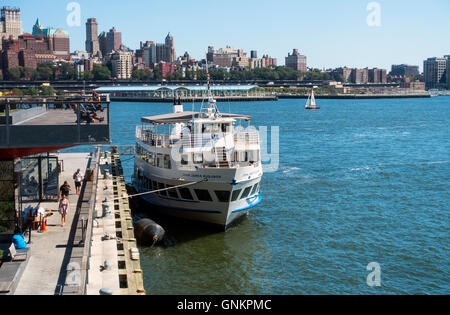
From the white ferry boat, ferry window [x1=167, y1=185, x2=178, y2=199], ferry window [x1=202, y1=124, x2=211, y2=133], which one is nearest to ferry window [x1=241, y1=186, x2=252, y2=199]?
the white ferry boat

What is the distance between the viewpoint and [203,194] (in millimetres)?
25188

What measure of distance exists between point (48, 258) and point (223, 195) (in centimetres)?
1111

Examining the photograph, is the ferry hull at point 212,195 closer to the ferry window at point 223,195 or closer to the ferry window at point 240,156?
the ferry window at point 223,195

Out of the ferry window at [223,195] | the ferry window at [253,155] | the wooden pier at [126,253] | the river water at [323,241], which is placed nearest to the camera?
the wooden pier at [126,253]

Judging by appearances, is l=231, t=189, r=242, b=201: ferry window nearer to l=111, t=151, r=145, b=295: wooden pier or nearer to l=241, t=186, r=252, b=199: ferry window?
l=241, t=186, r=252, b=199: ferry window

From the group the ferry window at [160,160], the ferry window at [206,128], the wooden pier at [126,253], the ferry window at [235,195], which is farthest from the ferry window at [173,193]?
the ferry window at [206,128]

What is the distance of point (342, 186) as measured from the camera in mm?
36812

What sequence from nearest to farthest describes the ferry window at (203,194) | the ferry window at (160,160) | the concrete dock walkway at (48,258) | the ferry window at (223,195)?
the concrete dock walkway at (48,258) → the ferry window at (223,195) → the ferry window at (203,194) → the ferry window at (160,160)

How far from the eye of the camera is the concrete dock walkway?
12766 millimetres

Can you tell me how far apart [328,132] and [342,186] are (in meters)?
42.9

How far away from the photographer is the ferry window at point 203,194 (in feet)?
82.3

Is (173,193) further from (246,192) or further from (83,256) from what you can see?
(83,256)
